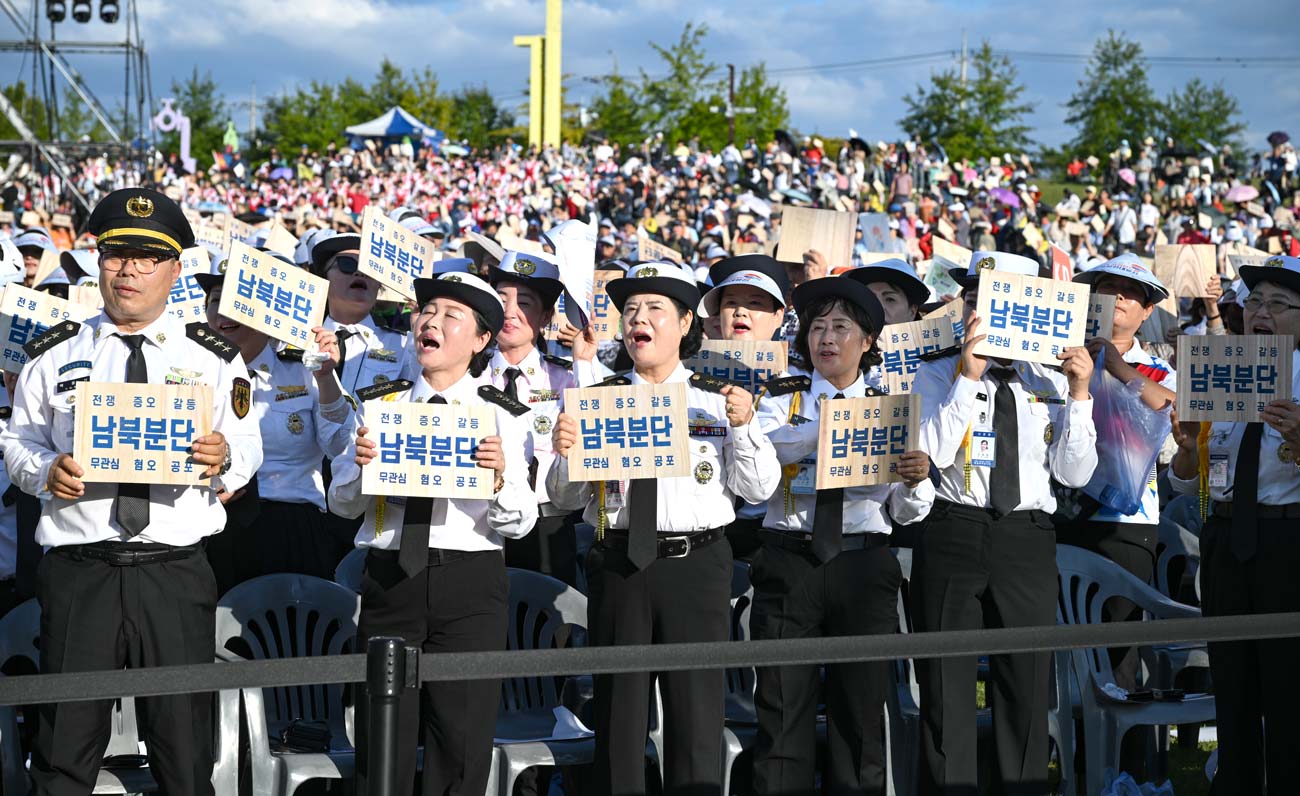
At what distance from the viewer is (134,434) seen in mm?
4281

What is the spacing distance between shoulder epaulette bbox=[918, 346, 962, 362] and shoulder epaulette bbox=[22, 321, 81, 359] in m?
3.23

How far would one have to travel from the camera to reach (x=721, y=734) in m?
4.87

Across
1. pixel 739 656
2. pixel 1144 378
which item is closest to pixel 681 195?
pixel 1144 378

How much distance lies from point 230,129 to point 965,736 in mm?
60555

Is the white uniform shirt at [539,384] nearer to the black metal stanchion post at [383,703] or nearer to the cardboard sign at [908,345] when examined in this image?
the cardboard sign at [908,345]

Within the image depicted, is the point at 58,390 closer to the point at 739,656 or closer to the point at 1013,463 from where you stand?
the point at 739,656

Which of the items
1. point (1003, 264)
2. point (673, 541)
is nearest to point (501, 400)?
point (673, 541)

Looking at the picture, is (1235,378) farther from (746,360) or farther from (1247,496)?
(746,360)

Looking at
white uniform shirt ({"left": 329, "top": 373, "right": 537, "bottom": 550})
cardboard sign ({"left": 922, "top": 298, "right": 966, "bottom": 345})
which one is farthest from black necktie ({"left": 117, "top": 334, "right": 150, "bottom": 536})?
cardboard sign ({"left": 922, "top": 298, "right": 966, "bottom": 345})

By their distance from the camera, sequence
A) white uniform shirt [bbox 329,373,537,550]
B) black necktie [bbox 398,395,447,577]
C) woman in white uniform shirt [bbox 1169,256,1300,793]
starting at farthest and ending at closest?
1. woman in white uniform shirt [bbox 1169,256,1300,793]
2. white uniform shirt [bbox 329,373,537,550]
3. black necktie [bbox 398,395,447,577]

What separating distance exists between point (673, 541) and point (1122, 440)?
2.39m

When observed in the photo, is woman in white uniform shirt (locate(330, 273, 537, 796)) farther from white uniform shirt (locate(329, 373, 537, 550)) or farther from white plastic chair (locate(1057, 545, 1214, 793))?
white plastic chair (locate(1057, 545, 1214, 793))

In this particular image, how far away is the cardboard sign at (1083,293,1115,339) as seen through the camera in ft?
19.2

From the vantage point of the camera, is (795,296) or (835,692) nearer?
→ (835,692)
